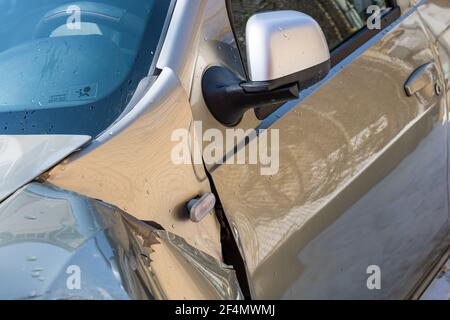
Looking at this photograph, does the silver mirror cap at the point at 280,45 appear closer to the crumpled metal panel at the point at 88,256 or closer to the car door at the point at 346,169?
the car door at the point at 346,169

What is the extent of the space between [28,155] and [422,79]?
1.66m

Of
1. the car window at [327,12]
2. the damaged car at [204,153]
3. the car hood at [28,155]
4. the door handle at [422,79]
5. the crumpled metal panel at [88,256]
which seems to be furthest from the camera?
the door handle at [422,79]

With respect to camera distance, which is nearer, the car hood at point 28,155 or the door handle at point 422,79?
the car hood at point 28,155

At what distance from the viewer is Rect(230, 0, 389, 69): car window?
2.24m

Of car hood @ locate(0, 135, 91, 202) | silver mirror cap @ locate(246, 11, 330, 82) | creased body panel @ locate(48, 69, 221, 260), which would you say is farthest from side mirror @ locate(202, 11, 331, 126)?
car hood @ locate(0, 135, 91, 202)

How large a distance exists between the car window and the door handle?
27 centimetres

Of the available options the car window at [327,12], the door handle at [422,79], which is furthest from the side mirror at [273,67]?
the door handle at [422,79]

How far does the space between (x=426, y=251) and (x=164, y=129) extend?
1.50m

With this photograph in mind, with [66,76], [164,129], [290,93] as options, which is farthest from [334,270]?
[66,76]

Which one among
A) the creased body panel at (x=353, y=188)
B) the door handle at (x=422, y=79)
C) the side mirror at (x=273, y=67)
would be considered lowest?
the creased body panel at (x=353, y=188)

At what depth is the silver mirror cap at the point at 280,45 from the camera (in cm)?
182

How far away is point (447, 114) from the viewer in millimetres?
2939

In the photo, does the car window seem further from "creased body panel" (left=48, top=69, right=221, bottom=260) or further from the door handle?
"creased body panel" (left=48, top=69, right=221, bottom=260)

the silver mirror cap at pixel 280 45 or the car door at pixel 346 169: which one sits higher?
the silver mirror cap at pixel 280 45
